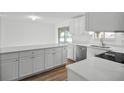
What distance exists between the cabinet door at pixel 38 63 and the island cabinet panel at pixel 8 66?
22.8 inches

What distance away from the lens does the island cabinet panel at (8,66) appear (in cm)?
222

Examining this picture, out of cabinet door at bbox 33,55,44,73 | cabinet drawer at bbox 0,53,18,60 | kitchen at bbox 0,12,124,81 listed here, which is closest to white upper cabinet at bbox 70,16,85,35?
kitchen at bbox 0,12,124,81

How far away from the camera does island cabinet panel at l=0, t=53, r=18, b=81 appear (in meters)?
2.22

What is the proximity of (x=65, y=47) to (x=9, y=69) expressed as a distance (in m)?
2.22

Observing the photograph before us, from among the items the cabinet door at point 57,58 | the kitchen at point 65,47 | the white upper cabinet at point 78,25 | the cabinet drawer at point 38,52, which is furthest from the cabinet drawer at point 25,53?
the white upper cabinet at point 78,25

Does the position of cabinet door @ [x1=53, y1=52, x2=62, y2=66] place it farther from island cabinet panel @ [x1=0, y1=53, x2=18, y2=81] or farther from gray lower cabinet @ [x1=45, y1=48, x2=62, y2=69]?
island cabinet panel @ [x1=0, y1=53, x2=18, y2=81]

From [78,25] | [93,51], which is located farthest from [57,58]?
[78,25]

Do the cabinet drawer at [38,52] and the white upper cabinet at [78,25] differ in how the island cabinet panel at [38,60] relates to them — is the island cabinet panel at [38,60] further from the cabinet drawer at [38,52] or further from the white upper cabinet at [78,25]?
the white upper cabinet at [78,25]

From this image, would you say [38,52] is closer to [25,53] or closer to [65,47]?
[25,53]
